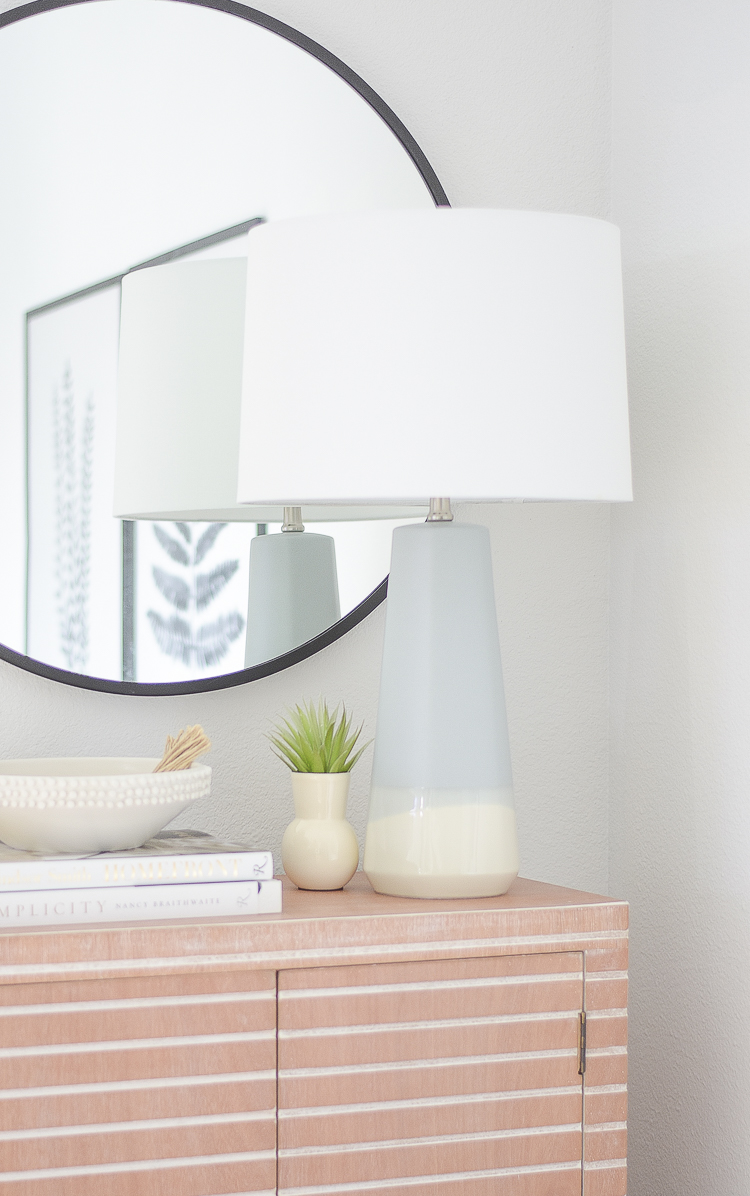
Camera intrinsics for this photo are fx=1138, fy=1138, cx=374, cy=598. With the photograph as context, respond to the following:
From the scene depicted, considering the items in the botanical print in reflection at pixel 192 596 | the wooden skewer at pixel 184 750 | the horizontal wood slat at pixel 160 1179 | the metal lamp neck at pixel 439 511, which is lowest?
the horizontal wood slat at pixel 160 1179

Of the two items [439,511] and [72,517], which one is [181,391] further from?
[439,511]

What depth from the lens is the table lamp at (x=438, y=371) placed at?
103 centimetres

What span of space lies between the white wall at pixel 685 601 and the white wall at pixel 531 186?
0.04 m

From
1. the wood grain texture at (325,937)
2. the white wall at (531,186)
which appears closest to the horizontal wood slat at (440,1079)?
the wood grain texture at (325,937)

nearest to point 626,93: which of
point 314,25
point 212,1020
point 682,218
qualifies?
point 682,218

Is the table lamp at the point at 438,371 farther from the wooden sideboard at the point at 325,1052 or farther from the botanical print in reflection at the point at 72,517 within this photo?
the botanical print in reflection at the point at 72,517

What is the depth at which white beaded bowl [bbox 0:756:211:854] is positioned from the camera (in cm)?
106

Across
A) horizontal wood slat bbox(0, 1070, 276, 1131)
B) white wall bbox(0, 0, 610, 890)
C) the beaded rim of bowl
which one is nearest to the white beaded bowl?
the beaded rim of bowl

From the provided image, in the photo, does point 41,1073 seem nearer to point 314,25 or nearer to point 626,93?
point 314,25

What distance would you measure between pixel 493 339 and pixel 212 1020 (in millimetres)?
660

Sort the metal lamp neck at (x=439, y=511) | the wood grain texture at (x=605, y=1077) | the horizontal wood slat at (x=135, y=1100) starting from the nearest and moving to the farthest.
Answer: the horizontal wood slat at (x=135, y=1100) < the wood grain texture at (x=605, y=1077) < the metal lamp neck at (x=439, y=511)

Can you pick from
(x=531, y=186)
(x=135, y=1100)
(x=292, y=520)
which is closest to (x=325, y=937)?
(x=135, y=1100)

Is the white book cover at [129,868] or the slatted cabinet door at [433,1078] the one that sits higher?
the white book cover at [129,868]

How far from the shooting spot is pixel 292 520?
4.80 feet
